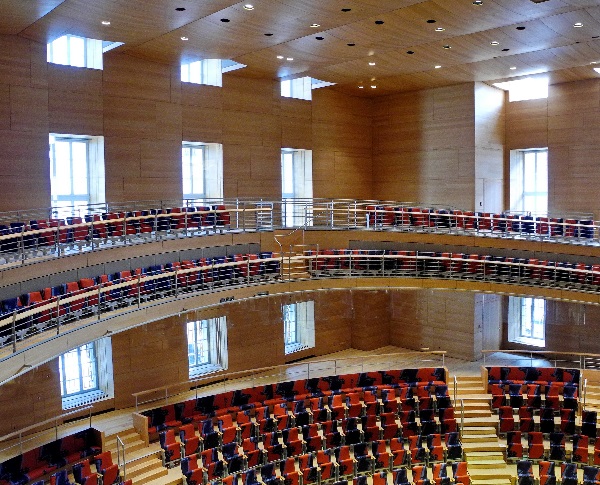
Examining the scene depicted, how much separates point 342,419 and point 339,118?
401 inches

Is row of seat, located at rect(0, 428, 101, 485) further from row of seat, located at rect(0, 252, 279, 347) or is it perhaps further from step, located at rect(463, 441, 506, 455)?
step, located at rect(463, 441, 506, 455)

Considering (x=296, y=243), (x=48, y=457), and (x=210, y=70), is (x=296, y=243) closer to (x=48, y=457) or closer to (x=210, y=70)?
(x=210, y=70)

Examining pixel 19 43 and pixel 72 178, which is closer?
pixel 19 43

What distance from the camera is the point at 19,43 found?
1374 cm

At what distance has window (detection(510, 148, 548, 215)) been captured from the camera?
20.0 metres

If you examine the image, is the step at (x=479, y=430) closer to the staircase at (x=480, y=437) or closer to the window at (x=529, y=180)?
the staircase at (x=480, y=437)

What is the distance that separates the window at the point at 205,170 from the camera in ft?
58.5

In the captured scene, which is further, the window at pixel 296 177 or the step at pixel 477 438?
the window at pixel 296 177

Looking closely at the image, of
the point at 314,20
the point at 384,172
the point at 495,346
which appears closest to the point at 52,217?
the point at 314,20

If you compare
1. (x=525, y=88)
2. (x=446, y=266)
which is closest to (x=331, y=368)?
(x=446, y=266)

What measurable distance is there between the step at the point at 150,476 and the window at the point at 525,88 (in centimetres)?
1459

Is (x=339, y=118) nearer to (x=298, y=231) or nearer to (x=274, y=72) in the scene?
(x=274, y=72)

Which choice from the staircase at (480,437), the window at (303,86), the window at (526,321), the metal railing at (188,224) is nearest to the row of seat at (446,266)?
the metal railing at (188,224)

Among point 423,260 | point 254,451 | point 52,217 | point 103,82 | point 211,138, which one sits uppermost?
point 103,82
